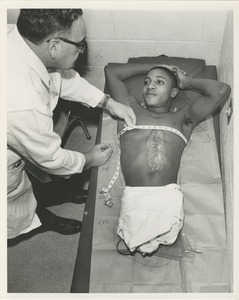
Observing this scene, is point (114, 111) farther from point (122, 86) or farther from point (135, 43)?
point (135, 43)

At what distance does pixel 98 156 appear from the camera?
1.82 metres

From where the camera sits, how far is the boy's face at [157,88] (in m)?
1.85

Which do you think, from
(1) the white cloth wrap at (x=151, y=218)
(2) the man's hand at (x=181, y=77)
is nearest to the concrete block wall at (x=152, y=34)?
(2) the man's hand at (x=181, y=77)

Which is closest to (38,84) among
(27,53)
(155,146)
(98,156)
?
(27,53)

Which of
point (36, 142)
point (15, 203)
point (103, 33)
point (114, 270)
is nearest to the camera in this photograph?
point (36, 142)

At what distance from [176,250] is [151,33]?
127 centimetres

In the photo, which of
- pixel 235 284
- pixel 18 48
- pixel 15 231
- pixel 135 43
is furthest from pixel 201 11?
pixel 15 231

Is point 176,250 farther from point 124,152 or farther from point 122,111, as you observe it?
point 122,111

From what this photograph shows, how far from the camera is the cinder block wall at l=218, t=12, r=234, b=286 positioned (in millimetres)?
1580

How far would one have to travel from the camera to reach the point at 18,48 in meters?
1.40

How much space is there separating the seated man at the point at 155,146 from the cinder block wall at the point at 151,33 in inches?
7.2

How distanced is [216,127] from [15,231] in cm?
130

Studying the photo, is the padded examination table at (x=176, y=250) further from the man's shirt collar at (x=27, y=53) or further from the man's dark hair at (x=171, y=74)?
the man's shirt collar at (x=27, y=53)

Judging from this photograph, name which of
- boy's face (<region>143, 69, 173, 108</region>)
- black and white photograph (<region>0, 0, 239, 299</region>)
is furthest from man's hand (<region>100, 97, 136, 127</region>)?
boy's face (<region>143, 69, 173, 108</region>)
